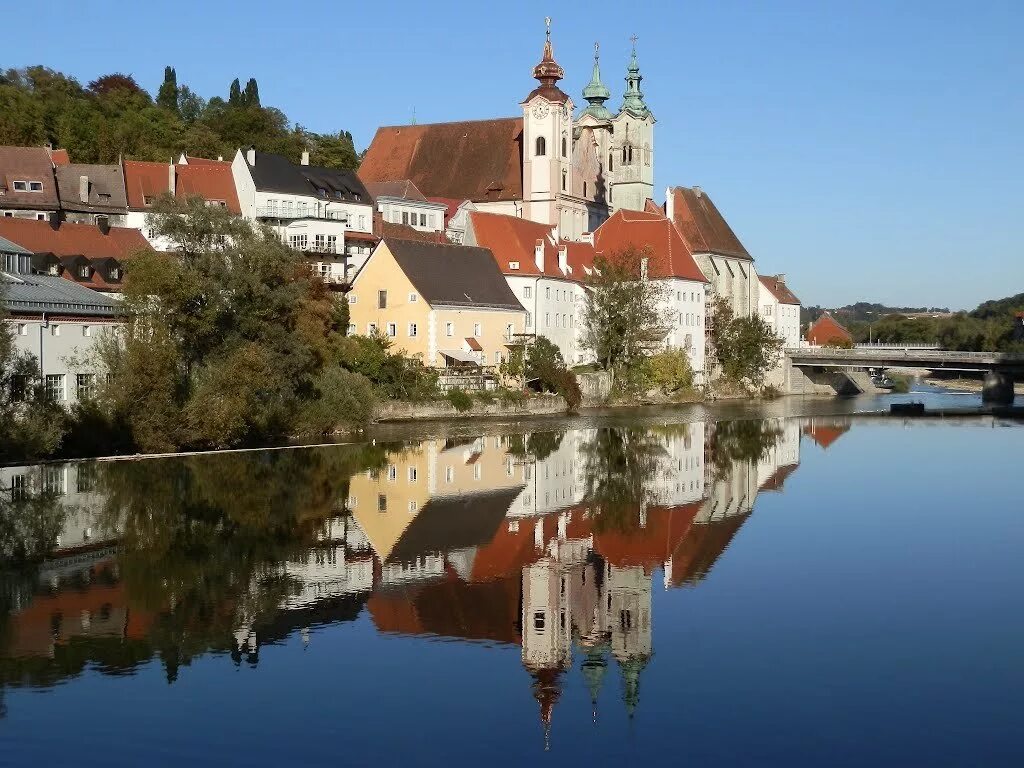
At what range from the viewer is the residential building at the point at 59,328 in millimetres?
37125

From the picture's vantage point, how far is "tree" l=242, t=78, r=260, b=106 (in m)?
112

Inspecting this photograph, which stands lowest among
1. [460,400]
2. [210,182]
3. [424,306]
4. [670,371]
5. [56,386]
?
[460,400]

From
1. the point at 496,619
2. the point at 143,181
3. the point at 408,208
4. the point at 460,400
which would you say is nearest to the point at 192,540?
the point at 496,619

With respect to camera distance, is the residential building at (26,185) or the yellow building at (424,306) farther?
the residential building at (26,185)

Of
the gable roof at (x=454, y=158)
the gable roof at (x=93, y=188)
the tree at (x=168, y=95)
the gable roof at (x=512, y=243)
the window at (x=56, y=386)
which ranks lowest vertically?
the window at (x=56, y=386)

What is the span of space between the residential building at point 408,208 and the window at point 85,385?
1401 inches

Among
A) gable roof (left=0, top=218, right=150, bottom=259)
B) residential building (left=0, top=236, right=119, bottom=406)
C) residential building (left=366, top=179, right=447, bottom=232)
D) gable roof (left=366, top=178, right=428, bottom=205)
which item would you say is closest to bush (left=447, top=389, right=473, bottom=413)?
Result: gable roof (left=0, top=218, right=150, bottom=259)

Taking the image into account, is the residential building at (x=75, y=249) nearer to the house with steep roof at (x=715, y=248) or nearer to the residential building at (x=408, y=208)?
the residential building at (x=408, y=208)

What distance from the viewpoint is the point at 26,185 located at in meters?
60.7

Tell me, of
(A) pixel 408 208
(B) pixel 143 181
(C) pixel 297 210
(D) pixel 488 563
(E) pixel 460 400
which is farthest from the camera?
(A) pixel 408 208

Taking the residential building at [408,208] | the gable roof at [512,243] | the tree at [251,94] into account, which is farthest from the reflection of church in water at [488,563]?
the tree at [251,94]

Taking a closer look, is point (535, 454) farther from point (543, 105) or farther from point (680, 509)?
point (543, 105)

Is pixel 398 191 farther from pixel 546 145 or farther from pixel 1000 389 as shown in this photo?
pixel 1000 389

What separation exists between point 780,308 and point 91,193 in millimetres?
61195
